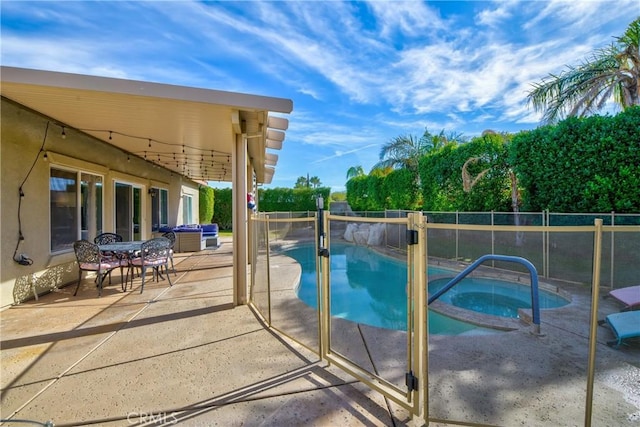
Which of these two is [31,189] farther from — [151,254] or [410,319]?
[410,319]

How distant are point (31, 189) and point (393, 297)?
6.97m

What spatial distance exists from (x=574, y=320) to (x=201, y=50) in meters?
8.84

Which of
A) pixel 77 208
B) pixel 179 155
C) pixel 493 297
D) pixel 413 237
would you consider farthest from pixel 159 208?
pixel 413 237

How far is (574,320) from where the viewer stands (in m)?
4.08

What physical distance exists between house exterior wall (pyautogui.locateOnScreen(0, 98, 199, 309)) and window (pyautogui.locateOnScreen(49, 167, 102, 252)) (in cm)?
17

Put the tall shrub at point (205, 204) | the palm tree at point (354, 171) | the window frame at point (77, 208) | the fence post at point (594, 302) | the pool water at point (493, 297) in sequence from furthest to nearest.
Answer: the palm tree at point (354, 171), the tall shrub at point (205, 204), the pool water at point (493, 297), the window frame at point (77, 208), the fence post at point (594, 302)

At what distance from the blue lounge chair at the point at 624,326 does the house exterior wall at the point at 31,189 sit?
310 inches

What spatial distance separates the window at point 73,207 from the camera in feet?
17.5

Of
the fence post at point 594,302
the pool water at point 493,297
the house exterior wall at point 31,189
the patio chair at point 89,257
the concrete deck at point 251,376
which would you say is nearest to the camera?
the fence post at point 594,302

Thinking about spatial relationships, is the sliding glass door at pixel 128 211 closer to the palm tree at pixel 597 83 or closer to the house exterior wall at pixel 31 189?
the house exterior wall at pixel 31 189

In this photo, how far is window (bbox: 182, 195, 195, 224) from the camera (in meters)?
13.4

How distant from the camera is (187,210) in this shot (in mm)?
14156

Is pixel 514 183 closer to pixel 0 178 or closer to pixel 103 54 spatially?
pixel 103 54

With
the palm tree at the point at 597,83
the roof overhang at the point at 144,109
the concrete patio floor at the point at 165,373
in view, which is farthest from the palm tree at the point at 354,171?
the concrete patio floor at the point at 165,373
